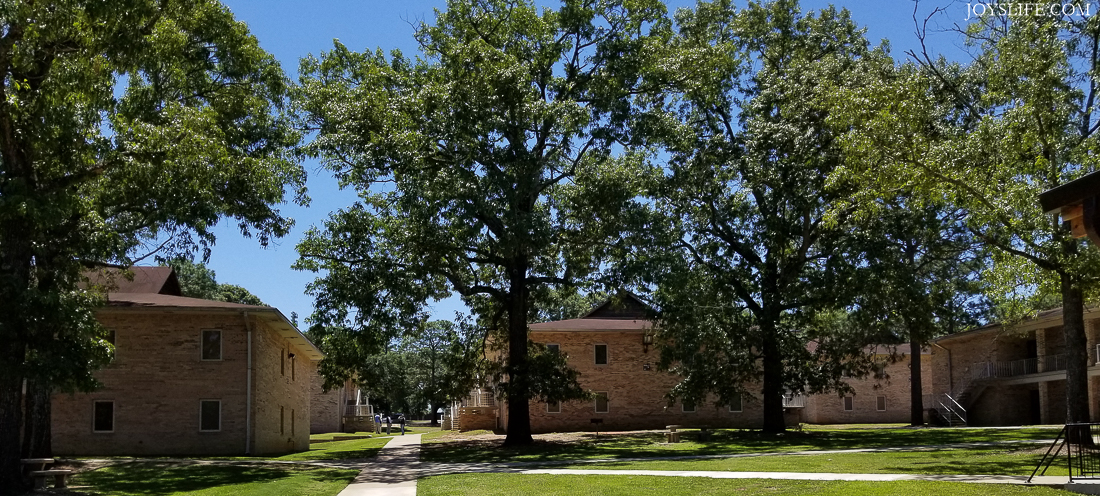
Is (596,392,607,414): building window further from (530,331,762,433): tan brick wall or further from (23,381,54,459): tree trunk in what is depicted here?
(23,381,54,459): tree trunk

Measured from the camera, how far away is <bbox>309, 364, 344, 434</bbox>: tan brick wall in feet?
195

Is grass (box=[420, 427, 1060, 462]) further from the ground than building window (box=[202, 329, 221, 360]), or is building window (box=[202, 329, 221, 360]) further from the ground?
building window (box=[202, 329, 221, 360])

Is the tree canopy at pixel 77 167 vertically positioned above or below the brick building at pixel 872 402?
above

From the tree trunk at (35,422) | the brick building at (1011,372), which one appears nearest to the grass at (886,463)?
the tree trunk at (35,422)

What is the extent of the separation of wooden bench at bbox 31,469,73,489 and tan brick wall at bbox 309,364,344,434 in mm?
40041

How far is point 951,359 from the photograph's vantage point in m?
48.5

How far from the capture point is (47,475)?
1783 centimetres

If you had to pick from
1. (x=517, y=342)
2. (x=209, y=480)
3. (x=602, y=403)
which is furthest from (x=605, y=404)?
(x=209, y=480)

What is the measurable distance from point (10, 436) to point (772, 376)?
24.5m

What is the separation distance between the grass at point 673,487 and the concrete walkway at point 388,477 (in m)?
0.47

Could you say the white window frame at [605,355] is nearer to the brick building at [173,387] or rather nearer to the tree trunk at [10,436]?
the brick building at [173,387]

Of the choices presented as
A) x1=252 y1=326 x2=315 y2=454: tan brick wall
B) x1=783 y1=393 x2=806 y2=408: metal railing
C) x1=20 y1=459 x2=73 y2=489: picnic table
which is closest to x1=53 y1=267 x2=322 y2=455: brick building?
x1=252 y1=326 x2=315 y2=454: tan brick wall

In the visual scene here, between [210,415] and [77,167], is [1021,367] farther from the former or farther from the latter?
[77,167]

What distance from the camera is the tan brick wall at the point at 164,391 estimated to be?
92.3 ft
